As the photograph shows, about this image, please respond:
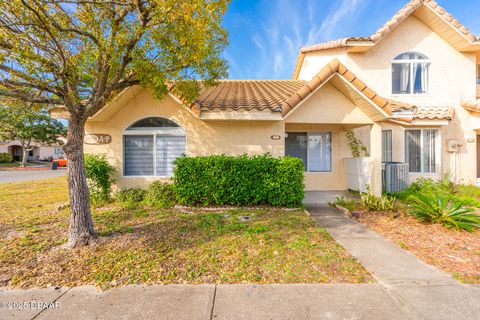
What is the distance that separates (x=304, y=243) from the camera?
491cm

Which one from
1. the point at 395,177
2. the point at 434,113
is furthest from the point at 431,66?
the point at 395,177

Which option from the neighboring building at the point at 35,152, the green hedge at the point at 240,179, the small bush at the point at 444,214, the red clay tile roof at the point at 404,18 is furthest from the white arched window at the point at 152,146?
the neighboring building at the point at 35,152

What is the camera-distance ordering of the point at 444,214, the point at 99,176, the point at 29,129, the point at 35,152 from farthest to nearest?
the point at 35,152 < the point at 29,129 < the point at 99,176 < the point at 444,214

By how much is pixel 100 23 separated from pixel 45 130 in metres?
36.1

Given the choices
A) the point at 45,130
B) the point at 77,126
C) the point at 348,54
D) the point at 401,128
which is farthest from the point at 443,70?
the point at 45,130

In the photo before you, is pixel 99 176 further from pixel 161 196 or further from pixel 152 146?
pixel 161 196

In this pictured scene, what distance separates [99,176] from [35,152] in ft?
194

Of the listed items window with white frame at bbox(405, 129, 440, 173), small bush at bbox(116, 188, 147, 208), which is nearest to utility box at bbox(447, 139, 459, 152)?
window with white frame at bbox(405, 129, 440, 173)

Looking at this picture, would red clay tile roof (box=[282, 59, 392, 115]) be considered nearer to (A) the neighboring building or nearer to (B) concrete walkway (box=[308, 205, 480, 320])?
(B) concrete walkway (box=[308, 205, 480, 320])

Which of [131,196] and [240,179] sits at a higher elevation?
[240,179]

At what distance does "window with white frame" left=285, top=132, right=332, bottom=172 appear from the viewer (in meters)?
10.9

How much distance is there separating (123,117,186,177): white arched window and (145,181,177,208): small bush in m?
0.77

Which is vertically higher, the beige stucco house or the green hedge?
the beige stucco house

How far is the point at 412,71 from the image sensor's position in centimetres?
1131
